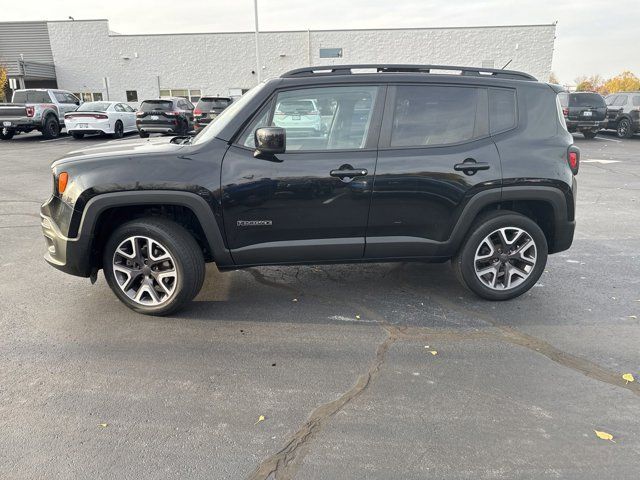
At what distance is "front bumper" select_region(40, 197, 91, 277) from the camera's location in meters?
3.66

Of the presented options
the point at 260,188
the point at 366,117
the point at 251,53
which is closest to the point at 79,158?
the point at 260,188

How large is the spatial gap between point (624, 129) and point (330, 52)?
2078 centimetres

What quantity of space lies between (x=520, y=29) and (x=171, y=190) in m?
36.0

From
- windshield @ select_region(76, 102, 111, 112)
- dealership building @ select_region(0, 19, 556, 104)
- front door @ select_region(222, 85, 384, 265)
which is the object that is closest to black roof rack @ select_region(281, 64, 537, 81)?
front door @ select_region(222, 85, 384, 265)

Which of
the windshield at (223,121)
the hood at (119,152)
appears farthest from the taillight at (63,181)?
the windshield at (223,121)

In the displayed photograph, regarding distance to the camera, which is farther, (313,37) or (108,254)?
(313,37)

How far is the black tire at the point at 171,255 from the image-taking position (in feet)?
12.1

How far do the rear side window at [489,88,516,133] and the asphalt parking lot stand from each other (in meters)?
1.52

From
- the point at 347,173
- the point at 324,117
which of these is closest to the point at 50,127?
the point at 324,117

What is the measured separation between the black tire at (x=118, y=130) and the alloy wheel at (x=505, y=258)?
58.5ft

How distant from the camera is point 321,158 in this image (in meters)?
3.72

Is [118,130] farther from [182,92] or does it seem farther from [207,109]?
[182,92]

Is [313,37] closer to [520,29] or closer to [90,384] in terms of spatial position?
[520,29]

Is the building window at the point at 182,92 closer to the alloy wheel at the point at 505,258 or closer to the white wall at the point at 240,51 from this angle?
the white wall at the point at 240,51
